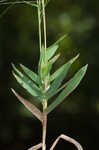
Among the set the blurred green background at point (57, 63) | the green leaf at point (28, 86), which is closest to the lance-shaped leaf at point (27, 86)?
the green leaf at point (28, 86)

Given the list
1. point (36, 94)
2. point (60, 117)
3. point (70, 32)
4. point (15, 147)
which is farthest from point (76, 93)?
point (36, 94)

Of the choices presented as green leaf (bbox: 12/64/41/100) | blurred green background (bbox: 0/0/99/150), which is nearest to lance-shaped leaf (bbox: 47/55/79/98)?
green leaf (bbox: 12/64/41/100)

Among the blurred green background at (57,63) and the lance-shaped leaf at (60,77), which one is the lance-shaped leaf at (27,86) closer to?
the lance-shaped leaf at (60,77)

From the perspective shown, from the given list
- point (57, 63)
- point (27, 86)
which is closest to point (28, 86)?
point (27, 86)

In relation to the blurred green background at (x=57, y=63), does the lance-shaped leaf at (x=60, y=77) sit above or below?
above

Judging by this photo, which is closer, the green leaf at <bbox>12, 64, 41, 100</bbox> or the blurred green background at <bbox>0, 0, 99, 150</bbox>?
the green leaf at <bbox>12, 64, 41, 100</bbox>

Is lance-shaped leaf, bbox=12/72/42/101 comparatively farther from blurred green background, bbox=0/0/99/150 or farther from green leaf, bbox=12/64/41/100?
blurred green background, bbox=0/0/99/150

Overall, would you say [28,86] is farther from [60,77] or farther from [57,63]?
[57,63]

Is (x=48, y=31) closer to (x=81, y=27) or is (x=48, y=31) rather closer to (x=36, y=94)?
(x=81, y=27)

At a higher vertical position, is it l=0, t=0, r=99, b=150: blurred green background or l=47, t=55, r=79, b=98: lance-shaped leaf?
l=47, t=55, r=79, b=98: lance-shaped leaf
